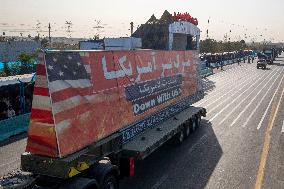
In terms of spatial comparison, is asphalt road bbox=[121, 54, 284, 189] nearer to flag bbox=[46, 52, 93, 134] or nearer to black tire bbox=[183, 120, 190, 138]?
black tire bbox=[183, 120, 190, 138]

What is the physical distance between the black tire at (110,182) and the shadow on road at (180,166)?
147 cm

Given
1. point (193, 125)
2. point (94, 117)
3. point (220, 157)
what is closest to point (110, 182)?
point (94, 117)

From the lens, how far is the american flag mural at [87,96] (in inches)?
339

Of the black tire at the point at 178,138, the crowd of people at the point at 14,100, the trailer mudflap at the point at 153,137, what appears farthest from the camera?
the crowd of people at the point at 14,100

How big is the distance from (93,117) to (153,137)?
156 inches

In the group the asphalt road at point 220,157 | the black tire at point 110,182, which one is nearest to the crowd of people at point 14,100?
the asphalt road at point 220,157

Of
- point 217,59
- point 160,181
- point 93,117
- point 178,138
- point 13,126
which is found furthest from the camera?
point 217,59

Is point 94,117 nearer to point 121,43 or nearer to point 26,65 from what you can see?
point 121,43

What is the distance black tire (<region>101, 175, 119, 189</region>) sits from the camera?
9.87 metres

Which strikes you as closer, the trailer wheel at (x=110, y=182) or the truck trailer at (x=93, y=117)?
the truck trailer at (x=93, y=117)

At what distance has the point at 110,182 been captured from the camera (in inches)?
402

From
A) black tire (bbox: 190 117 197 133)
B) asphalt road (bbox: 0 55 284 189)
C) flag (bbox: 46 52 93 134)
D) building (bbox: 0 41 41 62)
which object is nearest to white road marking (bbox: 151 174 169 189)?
asphalt road (bbox: 0 55 284 189)

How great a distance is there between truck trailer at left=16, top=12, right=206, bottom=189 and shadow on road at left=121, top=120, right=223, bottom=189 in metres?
1.16

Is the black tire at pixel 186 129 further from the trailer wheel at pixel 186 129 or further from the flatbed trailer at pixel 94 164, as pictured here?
the flatbed trailer at pixel 94 164
